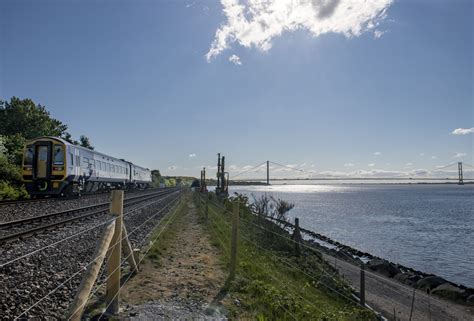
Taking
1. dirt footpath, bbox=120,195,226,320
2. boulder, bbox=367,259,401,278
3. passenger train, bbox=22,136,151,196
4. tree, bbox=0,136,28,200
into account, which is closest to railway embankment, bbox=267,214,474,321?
boulder, bbox=367,259,401,278

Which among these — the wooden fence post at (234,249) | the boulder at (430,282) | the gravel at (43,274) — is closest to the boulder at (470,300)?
the boulder at (430,282)

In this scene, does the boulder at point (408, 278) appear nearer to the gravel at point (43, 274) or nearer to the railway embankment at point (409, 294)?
the railway embankment at point (409, 294)

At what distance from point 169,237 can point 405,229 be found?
1058 inches

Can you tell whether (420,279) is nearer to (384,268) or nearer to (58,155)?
(384,268)

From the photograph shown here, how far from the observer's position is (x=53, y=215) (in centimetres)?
1149

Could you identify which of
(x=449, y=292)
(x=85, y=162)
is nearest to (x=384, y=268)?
(x=449, y=292)

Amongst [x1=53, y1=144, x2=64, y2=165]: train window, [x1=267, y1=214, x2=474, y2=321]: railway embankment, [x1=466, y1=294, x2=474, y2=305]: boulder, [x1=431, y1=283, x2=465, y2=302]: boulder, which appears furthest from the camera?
[x1=53, y1=144, x2=64, y2=165]: train window

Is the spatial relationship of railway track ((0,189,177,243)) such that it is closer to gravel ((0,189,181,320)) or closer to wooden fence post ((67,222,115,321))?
gravel ((0,189,181,320))

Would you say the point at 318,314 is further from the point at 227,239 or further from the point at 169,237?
the point at 169,237

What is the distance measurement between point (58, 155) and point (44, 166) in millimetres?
939

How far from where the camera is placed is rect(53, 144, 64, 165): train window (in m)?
17.9

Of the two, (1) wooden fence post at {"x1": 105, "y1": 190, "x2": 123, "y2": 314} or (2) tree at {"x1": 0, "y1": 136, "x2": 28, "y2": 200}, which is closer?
(1) wooden fence post at {"x1": 105, "y1": 190, "x2": 123, "y2": 314}

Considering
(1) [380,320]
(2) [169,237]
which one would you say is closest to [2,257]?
(2) [169,237]

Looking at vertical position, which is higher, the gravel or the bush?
the bush
